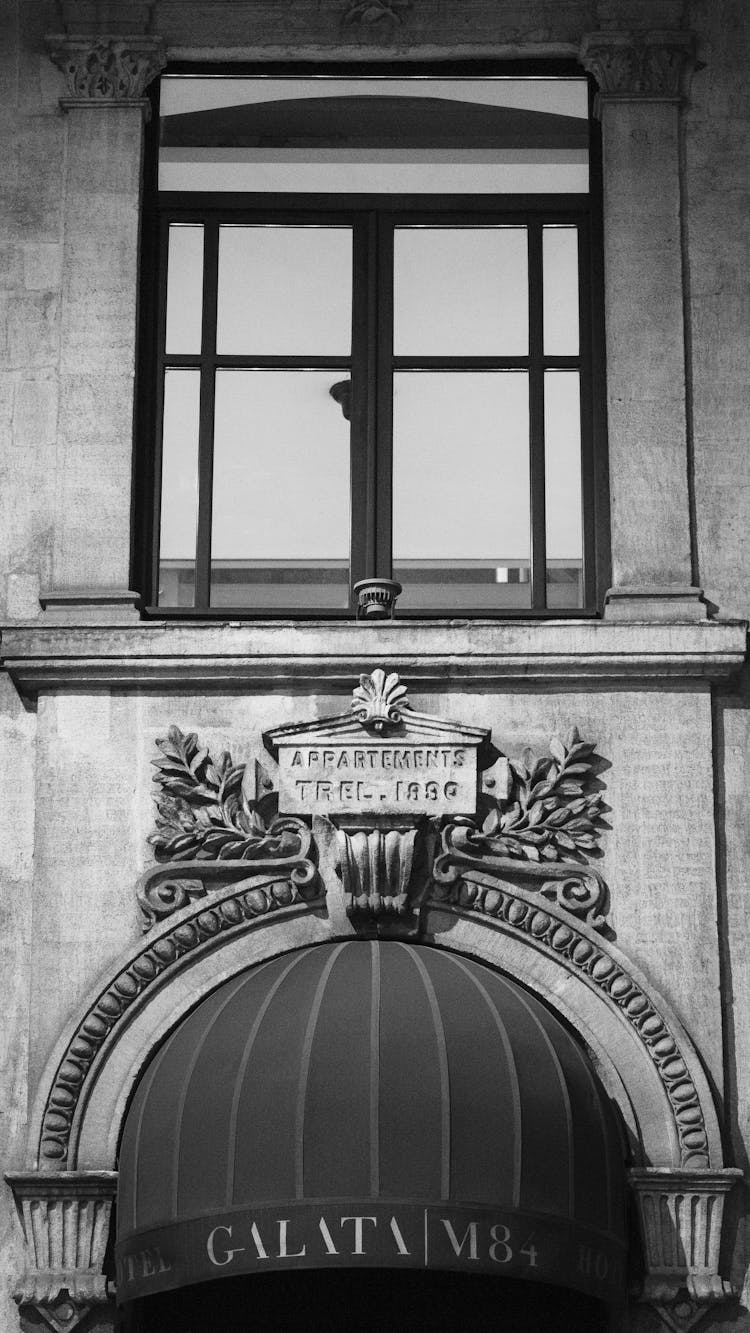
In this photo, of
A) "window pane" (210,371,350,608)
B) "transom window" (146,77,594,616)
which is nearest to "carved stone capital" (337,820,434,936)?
"transom window" (146,77,594,616)

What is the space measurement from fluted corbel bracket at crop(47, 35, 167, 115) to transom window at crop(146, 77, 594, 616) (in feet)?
0.97

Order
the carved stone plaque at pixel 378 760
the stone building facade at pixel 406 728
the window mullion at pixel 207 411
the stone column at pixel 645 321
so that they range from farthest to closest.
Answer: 1. the window mullion at pixel 207 411
2. the stone column at pixel 645 321
3. the carved stone plaque at pixel 378 760
4. the stone building facade at pixel 406 728

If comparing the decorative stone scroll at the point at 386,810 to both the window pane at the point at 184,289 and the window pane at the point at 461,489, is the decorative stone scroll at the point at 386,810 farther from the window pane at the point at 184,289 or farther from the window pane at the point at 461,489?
the window pane at the point at 184,289

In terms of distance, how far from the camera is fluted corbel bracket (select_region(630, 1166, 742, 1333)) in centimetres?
1304

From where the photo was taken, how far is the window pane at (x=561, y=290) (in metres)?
15.5

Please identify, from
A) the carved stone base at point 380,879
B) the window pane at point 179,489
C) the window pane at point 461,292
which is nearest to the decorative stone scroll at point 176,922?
the carved stone base at point 380,879

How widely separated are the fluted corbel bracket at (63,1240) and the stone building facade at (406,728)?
0.05 feet

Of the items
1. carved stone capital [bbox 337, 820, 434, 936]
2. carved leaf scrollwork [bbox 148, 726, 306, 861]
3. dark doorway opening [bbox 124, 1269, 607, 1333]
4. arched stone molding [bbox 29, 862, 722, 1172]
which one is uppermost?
carved leaf scrollwork [bbox 148, 726, 306, 861]

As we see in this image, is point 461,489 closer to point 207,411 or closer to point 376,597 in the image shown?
point 376,597

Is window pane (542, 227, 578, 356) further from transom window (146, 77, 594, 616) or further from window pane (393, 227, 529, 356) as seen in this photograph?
window pane (393, 227, 529, 356)

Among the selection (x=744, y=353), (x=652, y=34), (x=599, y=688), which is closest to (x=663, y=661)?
(x=599, y=688)

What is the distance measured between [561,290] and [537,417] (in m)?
0.91

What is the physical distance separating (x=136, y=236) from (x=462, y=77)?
248 centimetres

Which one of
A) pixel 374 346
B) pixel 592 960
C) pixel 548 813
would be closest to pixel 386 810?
pixel 548 813
